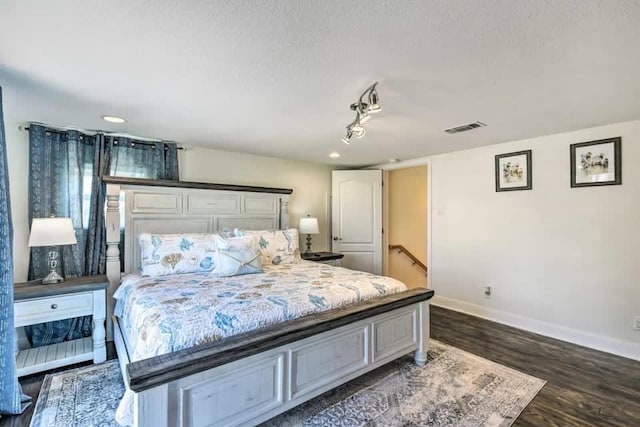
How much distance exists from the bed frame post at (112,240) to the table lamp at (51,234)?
0.41 metres

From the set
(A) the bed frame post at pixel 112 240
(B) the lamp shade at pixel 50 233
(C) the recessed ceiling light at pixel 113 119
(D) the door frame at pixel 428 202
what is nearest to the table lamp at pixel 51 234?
(B) the lamp shade at pixel 50 233

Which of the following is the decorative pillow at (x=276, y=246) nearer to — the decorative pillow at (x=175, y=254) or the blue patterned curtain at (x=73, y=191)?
the decorative pillow at (x=175, y=254)

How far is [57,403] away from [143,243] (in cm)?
132

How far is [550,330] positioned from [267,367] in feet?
10.4

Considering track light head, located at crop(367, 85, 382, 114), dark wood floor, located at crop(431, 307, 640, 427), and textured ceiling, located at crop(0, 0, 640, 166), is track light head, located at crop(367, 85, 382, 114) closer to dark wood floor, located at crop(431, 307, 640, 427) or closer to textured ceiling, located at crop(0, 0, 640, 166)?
textured ceiling, located at crop(0, 0, 640, 166)

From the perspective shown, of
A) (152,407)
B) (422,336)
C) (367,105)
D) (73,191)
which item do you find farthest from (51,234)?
(422,336)

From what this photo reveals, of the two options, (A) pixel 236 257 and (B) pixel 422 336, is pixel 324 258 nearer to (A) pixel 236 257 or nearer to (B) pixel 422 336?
(A) pixel 236 257

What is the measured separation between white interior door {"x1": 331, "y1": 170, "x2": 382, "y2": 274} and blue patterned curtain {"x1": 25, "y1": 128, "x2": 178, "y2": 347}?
297 cm

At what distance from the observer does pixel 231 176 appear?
4117mm

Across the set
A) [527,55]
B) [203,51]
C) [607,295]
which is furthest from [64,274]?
[607,295]

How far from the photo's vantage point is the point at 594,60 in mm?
1716

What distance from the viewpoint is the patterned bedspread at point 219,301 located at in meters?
1.66

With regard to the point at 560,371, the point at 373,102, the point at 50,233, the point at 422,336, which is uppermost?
the point at 373,102

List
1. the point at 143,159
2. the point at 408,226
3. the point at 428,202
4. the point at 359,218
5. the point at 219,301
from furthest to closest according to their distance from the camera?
the point at 408,226
the point at 359,218
the point at 428,202
the point at 143,159
the point at 219,301
